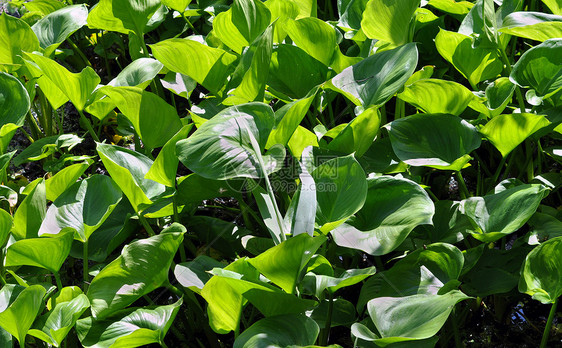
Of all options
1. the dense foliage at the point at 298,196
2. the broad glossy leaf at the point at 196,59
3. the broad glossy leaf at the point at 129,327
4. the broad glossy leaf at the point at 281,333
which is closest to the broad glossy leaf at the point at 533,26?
the dense foliage at the point at 298,196

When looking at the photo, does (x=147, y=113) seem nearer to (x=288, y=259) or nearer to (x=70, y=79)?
(x=70, y=79)

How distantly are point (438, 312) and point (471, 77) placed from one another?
625 mm

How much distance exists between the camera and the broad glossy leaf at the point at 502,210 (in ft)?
3.02

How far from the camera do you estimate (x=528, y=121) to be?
1005 millimetres

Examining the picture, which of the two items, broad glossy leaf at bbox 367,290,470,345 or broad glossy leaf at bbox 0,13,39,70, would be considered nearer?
broad glossy leaf at bbox 367,290,470,345

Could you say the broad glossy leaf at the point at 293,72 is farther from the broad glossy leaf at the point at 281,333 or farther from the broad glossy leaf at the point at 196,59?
the broad glossy leaf at the point at 281,333

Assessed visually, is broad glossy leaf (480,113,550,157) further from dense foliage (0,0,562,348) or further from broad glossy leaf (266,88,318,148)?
broad glossy leaf (266,88,318,148)

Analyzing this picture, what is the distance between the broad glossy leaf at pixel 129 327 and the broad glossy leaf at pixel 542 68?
72 centimetres

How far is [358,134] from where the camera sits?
1.05 m

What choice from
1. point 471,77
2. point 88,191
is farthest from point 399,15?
point 88,191

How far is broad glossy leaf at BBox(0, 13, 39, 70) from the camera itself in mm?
1424

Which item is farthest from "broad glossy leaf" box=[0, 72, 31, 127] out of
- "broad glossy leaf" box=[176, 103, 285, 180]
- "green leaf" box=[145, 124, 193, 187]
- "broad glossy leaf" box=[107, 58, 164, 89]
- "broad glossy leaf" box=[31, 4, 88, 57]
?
"broad glossy leaf" box=[176, 103, 285, 180]

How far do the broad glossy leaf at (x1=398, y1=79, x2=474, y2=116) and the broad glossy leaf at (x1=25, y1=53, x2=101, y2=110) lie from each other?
2.09 feet

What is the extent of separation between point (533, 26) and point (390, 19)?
0.27 metres
